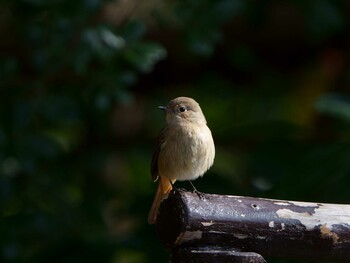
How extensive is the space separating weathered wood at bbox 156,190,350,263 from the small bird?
1626mm

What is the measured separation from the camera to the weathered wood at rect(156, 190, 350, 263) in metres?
3.79

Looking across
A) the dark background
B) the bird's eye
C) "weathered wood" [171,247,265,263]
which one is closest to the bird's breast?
the bird's eye

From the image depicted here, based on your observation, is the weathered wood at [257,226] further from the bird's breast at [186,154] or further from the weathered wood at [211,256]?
the bird's breast at [186,154]

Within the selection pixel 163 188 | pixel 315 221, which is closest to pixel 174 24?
pixel 163 188

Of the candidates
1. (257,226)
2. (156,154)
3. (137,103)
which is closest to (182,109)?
(156,154)

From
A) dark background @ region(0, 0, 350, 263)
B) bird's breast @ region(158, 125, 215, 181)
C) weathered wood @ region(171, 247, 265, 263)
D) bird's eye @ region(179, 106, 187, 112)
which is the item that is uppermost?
dark background @ region(0, 0, 350, 263)

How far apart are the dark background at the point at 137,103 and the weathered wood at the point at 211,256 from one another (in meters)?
2.31

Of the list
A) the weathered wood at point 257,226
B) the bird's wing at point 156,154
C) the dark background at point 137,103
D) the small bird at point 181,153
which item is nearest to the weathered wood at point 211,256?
the weathered wood at point 257,226

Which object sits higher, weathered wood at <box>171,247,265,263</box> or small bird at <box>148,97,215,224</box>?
small bird at <box>148,97,215,224</box>

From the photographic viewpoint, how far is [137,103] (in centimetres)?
898

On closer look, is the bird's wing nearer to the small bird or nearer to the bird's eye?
the small bird

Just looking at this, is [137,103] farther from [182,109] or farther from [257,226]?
[257,226]

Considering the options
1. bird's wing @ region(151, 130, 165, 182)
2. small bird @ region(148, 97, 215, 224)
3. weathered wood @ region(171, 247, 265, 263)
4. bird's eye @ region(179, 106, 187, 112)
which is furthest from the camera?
bird's eye @ region(179, 106, 187, 112)

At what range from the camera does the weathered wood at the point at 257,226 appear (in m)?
3.79
